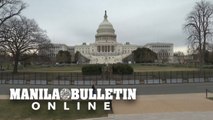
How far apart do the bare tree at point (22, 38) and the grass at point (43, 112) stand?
3220 cm

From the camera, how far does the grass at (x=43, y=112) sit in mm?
19062

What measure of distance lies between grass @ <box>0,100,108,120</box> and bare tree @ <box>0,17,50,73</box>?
32.2 metres

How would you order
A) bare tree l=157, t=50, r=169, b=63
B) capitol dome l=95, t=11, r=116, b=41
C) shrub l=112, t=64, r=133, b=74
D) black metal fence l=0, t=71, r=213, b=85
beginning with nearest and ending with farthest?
black metal fence l=0, t=71, r=213, b=85
shrub l=112, t=64, r=133, b=74
bare tree l=157, t=50, r=169, b=63
capitol dome l=95, t=11, r=116, b=41

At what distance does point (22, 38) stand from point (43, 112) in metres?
38.0

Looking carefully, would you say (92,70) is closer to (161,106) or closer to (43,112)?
(161,106)

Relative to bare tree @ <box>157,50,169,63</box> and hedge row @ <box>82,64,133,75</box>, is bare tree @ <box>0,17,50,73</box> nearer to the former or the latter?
hedge row @ <box>82,64,133,75</box>

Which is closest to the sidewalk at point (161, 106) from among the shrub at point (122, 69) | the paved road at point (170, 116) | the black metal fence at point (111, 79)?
the paved road at point (170, 116)

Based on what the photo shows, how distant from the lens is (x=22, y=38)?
55.9 m

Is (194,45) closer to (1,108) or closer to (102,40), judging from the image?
(1,108)

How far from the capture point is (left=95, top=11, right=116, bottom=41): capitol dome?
611 feet

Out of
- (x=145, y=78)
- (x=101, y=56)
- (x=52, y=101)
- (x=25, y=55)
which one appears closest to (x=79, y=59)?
(x=101, y=56)

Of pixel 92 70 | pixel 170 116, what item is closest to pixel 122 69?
pixel 92 70

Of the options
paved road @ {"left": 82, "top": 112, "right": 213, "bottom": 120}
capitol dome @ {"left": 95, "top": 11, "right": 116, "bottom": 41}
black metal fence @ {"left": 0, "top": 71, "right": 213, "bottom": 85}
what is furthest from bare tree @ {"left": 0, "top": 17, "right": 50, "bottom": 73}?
capitol dome @ {"left": 95, "top": 11, "right": 116, "bottom": 41}

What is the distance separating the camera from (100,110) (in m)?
20.5
